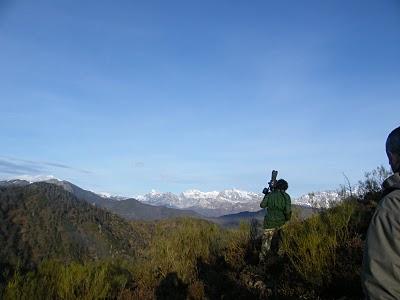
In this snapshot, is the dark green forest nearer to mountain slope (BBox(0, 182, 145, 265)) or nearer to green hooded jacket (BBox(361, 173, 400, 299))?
green hooded jacket (BBox(361, 173, 400, 299))

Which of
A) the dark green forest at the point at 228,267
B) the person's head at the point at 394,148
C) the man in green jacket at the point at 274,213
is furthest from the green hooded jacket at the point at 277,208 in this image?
the person's head at the point at 394,148

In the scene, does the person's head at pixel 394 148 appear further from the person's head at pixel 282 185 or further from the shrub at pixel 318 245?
the person's head at pixel 282 185

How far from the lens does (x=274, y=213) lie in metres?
9.61

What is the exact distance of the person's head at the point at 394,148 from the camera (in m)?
2.31

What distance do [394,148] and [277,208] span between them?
7359 millimetres

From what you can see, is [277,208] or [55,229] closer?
[277,208]

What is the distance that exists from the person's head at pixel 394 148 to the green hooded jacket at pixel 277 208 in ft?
23.7

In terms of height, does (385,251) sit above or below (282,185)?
below

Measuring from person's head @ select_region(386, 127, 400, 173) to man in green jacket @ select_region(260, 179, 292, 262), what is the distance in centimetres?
721

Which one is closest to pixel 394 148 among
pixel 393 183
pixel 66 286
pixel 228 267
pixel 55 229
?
pixel 393 183

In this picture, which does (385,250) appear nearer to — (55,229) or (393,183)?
(393,183)

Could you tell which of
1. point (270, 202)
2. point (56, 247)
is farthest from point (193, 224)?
point (56, 247)

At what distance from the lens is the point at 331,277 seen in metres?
6.50

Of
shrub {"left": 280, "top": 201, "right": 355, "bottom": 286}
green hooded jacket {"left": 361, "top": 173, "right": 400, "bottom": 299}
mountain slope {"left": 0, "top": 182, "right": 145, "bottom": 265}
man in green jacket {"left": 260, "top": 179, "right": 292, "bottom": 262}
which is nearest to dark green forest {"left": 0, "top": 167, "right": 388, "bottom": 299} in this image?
shrub {"left": 280, "top": 201, "right": 355, "bottom": 286}
